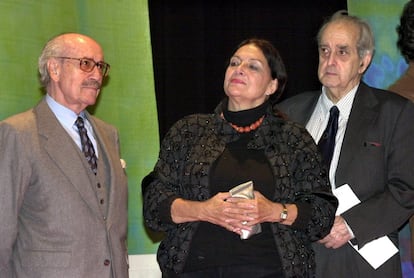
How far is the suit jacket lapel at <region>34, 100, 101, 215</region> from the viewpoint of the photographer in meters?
3.12

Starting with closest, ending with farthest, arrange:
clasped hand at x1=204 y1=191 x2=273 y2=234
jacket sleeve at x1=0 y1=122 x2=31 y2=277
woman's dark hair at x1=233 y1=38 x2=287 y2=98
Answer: clasped hand at x1=204 y1=191 x2=273 y2=234 < jacket sleeve at x1=0 y1=122 x2=31 y2=277 < woman's dark hair at x1=233 y1=38 x2=287 y2=98

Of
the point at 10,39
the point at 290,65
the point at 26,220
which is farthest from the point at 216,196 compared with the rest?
the point at 290,65

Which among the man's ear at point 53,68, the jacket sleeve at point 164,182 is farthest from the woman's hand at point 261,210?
the man's ear at point 53,68

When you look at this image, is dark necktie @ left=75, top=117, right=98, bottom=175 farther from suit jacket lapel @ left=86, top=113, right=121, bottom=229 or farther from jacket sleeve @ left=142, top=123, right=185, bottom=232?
jacket sleeve @ left=142, top=123, right=185, bottom=232

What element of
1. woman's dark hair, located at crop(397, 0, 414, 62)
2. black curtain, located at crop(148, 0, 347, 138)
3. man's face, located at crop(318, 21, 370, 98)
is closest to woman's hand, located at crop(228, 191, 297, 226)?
man's face, located at crop(318, 21, 370, 98)

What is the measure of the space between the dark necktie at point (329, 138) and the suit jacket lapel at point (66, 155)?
110 centimetres

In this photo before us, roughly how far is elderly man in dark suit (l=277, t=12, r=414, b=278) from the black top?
1.48ft

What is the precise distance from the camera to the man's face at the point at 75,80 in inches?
131

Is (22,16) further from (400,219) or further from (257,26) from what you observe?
(400,219)

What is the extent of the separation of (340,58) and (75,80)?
4.22 feet

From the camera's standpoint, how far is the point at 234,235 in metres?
2.94

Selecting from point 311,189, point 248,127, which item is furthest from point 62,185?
point 311,189

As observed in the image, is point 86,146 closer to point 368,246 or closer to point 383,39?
point 368,246

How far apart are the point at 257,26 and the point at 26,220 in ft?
7.66
